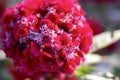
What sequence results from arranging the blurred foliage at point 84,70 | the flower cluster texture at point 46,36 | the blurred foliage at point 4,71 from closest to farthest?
the flower cluster texture at point 46,36 < the blurred foliage at point 84,70 < the blurred foliage at point 4,71

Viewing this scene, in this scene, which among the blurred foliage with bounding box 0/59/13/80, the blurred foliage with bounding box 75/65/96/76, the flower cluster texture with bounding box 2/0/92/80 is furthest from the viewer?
the blurred foliage with bounding box 0/59/13/80

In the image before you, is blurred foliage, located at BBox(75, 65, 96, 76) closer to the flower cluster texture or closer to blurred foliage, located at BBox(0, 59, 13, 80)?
the flower cluster texture

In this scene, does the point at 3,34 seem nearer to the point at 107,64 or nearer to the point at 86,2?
the point at 107,64

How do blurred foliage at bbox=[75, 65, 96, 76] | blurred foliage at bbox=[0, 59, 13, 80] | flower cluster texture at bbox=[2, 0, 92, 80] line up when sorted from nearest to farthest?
1. flower cluster texture at bbox=[2, 0, 92, 80]
2. blurred foliage at bbox=[75, 65, 96, 76]
3. blurred foliage at bbox=[0, 59, 13, 80]

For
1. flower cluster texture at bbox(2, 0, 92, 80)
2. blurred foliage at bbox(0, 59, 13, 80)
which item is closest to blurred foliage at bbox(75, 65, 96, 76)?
flower cluster texture at bbox(2, 0, 92, 80)

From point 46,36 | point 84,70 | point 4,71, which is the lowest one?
point 46,36

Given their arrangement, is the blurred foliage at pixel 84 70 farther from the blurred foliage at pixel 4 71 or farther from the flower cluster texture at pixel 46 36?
the blurred foliage at pixel 4 71

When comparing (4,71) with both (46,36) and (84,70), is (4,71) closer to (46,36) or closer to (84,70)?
(84,70)

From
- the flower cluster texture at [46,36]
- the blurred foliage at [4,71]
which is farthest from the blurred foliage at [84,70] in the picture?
the blurred foliage at [4,71]

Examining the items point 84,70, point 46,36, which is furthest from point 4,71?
point 46,36
